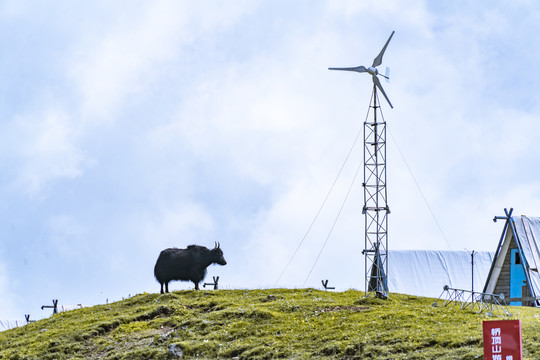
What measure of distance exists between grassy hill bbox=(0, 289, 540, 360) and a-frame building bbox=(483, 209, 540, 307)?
7.60m

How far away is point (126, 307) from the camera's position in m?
41.2

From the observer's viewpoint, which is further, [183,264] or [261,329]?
[183,264]

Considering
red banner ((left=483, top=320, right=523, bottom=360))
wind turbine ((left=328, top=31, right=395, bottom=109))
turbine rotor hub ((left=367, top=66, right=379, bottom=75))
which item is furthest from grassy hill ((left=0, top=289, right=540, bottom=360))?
turbine rotor hub ((left=367, top=66, right=379, bottom=75))

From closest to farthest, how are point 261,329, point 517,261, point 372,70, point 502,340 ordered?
point 502,340 < point 261,329 < point 372,70 < point 517,261

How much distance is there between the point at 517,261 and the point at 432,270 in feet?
45.7

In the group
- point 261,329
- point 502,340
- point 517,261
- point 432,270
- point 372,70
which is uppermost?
point 372,70

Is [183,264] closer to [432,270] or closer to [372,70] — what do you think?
[372,70]

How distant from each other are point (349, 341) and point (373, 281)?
20.0m

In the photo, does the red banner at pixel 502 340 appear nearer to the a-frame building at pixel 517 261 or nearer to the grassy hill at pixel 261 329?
the grassy hill at pixel 261 329

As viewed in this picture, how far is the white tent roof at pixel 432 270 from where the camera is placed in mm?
56906

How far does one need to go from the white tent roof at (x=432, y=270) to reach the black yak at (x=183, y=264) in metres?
15.9

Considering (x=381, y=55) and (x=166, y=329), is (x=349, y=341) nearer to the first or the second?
(x=166, y=329)

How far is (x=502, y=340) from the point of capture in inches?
797

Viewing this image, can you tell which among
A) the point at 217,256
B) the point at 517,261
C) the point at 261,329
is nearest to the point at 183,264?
the point at 217,256
